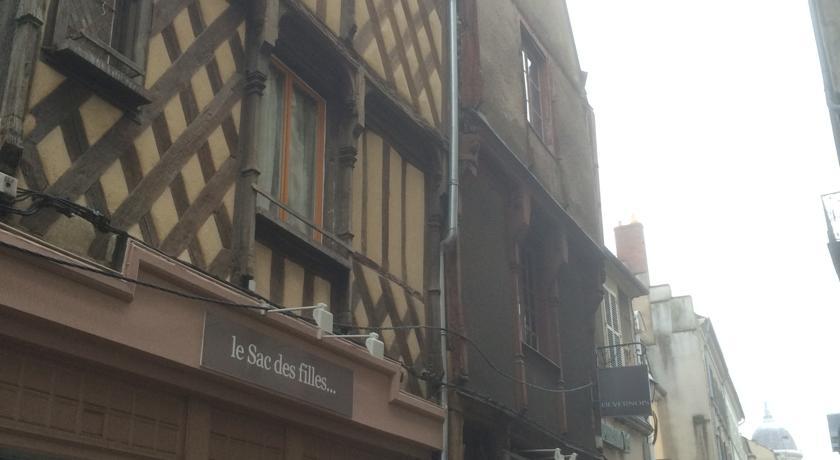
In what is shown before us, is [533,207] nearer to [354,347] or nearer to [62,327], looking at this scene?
[354,347]

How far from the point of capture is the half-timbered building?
4824 mm

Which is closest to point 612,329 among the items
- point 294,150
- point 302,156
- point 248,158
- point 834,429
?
point 834,429

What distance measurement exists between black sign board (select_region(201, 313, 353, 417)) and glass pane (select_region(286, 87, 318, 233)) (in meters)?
1.29

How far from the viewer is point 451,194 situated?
9.70 meters

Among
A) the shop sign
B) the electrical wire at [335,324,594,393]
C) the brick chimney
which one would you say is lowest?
the electrical wire at [335,324,594,393]

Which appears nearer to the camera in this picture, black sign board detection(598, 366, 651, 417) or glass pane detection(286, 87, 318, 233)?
glass pane detection(286, 87, 318, 233)

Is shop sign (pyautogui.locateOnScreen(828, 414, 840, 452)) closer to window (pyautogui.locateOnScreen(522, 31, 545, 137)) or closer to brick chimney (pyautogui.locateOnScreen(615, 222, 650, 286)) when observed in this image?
window (pyautogui.locateOnScreen(522, 31, 545, 137))

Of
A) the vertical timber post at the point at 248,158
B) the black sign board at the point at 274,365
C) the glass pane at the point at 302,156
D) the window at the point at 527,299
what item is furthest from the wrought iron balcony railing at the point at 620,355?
the vertical timber post at the point at 248,158

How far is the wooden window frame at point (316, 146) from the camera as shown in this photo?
745 centimetres

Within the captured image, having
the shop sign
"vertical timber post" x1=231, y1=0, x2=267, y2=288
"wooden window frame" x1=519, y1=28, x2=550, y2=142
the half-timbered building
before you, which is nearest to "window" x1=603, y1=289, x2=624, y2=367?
the shop sign

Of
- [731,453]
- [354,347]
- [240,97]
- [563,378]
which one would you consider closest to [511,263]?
[563,378]

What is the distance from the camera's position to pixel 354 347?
7.22 m

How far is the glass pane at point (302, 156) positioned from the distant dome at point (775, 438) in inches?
3378

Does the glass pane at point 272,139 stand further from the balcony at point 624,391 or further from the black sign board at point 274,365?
the balcony at point 624,391
